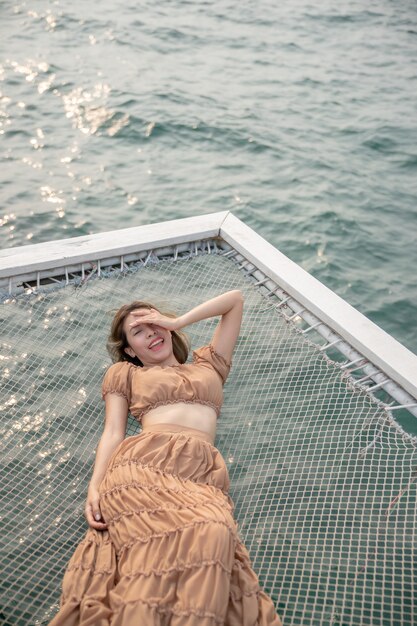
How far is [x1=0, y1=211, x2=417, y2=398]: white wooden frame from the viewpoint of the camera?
3.31 metres

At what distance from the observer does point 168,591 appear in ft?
6.63

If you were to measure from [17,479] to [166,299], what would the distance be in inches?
62.5

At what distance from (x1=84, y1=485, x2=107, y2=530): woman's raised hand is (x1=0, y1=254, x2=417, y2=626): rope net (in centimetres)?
23

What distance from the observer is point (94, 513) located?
2490 millimetres

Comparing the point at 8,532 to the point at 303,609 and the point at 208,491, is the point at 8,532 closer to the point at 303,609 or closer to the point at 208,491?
the point at 208,491

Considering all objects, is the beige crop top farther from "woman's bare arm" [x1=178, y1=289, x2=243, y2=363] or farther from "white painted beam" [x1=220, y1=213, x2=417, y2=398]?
"white painted beam" [x1=220, y1=213, x2=417, y2=398]

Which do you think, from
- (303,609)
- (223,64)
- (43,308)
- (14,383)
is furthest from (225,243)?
(223,64)

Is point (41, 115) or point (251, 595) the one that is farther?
point (41, 115)

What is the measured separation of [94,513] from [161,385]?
2.20ft

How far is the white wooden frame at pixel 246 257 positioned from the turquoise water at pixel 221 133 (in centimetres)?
101

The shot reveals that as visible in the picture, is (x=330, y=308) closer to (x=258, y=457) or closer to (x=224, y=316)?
(x=224, y=316)

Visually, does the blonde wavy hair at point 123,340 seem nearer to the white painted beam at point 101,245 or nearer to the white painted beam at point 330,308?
the white painted beam at point 330,308

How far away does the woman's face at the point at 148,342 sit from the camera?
3037mm

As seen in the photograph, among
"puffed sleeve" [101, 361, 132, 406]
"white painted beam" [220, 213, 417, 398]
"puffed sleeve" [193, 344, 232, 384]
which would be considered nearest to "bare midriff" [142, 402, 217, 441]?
"puffed sleeve" [101, 361, 132, 406]
